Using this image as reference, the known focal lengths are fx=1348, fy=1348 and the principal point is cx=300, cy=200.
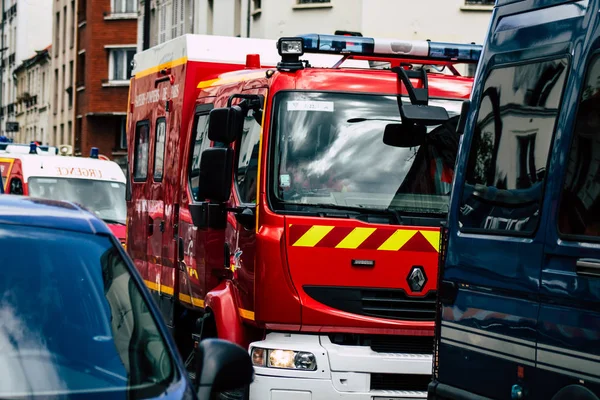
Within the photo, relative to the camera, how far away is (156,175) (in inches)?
468

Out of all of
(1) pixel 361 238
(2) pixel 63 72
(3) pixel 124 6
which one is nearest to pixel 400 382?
(1) pixel 361 238

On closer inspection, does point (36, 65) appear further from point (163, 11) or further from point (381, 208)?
point (381, 208)

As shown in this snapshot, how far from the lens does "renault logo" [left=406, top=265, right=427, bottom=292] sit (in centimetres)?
888

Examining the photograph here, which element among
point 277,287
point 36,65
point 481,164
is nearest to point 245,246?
point 277,287

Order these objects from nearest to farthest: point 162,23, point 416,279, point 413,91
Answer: point 416,279 < point 413,91 < point 162,23

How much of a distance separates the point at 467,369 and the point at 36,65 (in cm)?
7224

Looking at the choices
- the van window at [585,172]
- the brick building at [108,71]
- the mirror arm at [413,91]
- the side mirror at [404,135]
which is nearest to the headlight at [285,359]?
the side mirror at [404,135]

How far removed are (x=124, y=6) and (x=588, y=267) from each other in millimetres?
53433

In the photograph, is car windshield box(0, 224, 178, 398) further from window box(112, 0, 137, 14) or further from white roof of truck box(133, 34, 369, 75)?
window box(112, 0, 137, 14)

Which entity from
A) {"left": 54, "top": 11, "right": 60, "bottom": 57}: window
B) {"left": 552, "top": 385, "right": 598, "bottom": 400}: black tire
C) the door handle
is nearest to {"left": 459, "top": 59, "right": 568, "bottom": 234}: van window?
the door handle

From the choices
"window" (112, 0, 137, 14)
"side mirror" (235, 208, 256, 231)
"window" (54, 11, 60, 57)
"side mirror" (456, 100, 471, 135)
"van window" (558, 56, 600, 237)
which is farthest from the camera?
"window" (54, 11, 60, 57)

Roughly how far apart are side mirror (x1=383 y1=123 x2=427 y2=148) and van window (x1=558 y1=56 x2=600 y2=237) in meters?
3.44

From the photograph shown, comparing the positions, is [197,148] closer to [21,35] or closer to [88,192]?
[88,192]

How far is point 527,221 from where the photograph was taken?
6.02 m
